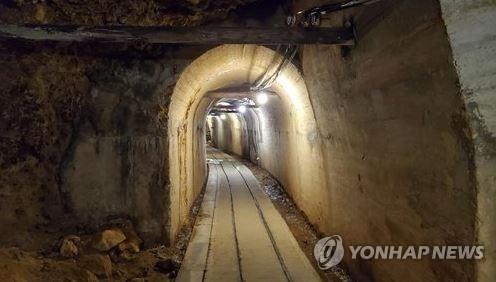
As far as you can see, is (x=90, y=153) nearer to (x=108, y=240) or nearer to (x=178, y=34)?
(x=108, y=240)

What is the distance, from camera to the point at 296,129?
28.1 feet

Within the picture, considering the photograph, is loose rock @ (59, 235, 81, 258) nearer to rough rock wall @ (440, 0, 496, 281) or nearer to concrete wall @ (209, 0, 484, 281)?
concrete wall @ (209, 0, 484, 281)

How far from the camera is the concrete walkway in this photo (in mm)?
5238

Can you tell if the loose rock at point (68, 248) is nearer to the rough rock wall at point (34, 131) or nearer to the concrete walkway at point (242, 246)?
the rough rock wall at point (34, 131)

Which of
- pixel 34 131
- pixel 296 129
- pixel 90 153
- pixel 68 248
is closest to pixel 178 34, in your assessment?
pixel 90 153

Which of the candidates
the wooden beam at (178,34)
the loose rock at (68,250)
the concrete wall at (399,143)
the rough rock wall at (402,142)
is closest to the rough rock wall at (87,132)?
the loose rock at (68,250)

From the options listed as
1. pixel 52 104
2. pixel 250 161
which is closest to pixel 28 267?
pixel 52 104

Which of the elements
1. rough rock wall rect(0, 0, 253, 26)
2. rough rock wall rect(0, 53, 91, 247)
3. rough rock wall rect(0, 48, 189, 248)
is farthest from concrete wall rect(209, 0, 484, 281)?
rough rock wall rect(0, 53, 91, 247)

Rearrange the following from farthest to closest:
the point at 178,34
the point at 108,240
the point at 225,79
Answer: the point at 225,79
the point at 108,240
the point at 178,34

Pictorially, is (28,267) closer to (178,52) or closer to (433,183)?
(178,52)

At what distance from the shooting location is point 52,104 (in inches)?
221

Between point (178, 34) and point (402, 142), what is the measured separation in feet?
9.74

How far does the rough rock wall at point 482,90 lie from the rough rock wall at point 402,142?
→ 0.23 feet

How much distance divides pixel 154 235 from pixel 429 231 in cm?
456
